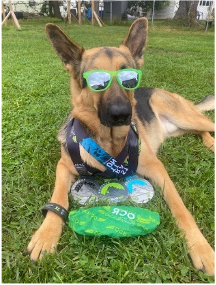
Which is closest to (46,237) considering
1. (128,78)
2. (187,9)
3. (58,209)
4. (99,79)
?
(58,209)

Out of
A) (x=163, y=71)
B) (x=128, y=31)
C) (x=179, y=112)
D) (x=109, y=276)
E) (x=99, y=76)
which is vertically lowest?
(x=109, y=276)

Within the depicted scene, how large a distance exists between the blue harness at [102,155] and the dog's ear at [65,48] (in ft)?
1.95

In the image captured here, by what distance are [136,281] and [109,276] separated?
0.57ft

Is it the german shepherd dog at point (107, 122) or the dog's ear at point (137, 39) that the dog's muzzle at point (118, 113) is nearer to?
the german shepherd dog at point (107, 122)

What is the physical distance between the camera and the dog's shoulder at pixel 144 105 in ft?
12.0

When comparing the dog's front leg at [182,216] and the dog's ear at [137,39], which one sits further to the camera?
the dog's ear at [137,39]

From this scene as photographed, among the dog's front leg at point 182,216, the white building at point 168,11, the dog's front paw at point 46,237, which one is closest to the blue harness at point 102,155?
Result: the dog's front leg at point 182,216

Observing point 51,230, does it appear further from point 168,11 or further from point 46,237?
point 168,11

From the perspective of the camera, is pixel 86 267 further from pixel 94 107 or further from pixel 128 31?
pixel 128 31

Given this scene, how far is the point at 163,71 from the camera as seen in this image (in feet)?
19.1

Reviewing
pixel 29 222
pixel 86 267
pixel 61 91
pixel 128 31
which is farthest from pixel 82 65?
pixel 61 91

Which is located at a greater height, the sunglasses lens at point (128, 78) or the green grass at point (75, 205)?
the sunglasses lens at point (128, 78)

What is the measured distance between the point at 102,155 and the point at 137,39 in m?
1.30

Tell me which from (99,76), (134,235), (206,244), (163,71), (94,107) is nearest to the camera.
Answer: (206,244)
